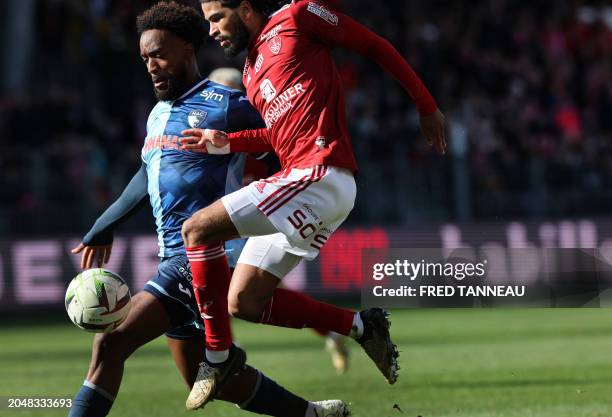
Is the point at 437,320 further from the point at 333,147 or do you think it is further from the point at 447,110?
the point at 333,147

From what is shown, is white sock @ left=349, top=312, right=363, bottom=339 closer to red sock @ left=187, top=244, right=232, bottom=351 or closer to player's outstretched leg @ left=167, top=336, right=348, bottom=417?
player's outstretched leg @ left=167, top=336, right=348, bottom=417

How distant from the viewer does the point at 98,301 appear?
6.12 m

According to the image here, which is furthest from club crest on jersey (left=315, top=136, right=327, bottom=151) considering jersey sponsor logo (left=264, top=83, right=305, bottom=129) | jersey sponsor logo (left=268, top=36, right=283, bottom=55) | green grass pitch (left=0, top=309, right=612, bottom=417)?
green grass pitch (left=0, top=309, right=612, bottom=417)

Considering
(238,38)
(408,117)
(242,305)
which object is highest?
(238,38)

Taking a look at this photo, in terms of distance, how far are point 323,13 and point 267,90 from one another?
0.46 m

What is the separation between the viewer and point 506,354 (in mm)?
11234

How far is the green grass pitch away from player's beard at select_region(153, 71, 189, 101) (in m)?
2.30


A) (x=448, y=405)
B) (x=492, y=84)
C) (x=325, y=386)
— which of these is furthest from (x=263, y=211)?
(x=492, y=84)

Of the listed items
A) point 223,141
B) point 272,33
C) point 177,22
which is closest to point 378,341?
point 223,141

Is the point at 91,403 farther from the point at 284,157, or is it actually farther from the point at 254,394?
the point at 284,157

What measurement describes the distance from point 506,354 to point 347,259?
21.2 ft

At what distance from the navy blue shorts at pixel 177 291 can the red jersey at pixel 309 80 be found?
0.78 metres

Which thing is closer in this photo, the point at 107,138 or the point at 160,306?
the point at 160,306

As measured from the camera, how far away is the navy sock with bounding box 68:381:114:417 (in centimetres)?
598
